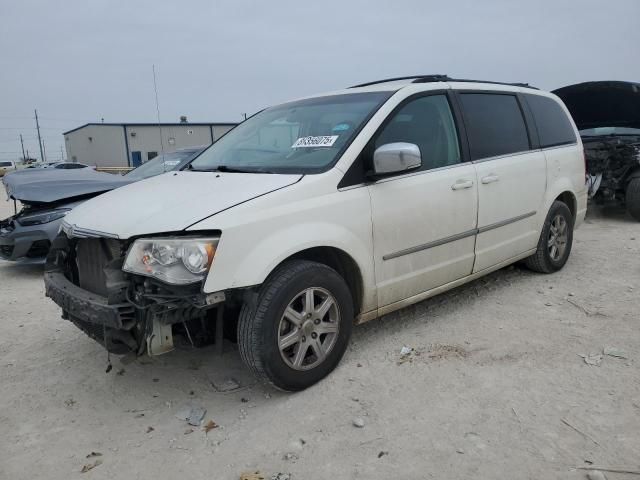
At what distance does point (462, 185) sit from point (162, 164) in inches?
188

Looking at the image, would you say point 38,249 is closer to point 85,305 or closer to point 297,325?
point 85,305

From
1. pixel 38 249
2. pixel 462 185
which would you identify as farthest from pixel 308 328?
pixel 38 249

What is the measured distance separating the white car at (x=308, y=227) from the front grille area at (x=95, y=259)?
0.04 feet

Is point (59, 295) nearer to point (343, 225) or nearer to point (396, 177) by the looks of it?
point (343, 225)

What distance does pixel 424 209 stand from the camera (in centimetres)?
338

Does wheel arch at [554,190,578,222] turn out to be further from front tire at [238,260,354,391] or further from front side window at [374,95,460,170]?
front tire at [238,260,354,391]

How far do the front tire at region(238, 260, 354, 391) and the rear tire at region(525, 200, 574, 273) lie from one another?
253 centimetres

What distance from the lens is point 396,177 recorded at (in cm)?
324

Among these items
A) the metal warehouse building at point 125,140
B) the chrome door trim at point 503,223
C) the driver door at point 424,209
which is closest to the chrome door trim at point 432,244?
the driver door at point 424,209

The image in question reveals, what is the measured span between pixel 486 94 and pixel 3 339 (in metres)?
4.37

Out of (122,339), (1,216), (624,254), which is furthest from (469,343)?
(1,216)

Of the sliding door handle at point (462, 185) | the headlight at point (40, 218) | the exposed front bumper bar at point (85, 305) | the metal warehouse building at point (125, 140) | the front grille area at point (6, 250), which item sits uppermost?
the metal warehouse building at point (125, 140)

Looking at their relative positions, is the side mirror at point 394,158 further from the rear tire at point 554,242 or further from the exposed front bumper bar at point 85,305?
the rear tire at point 554,242

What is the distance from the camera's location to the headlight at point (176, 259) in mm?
2461
